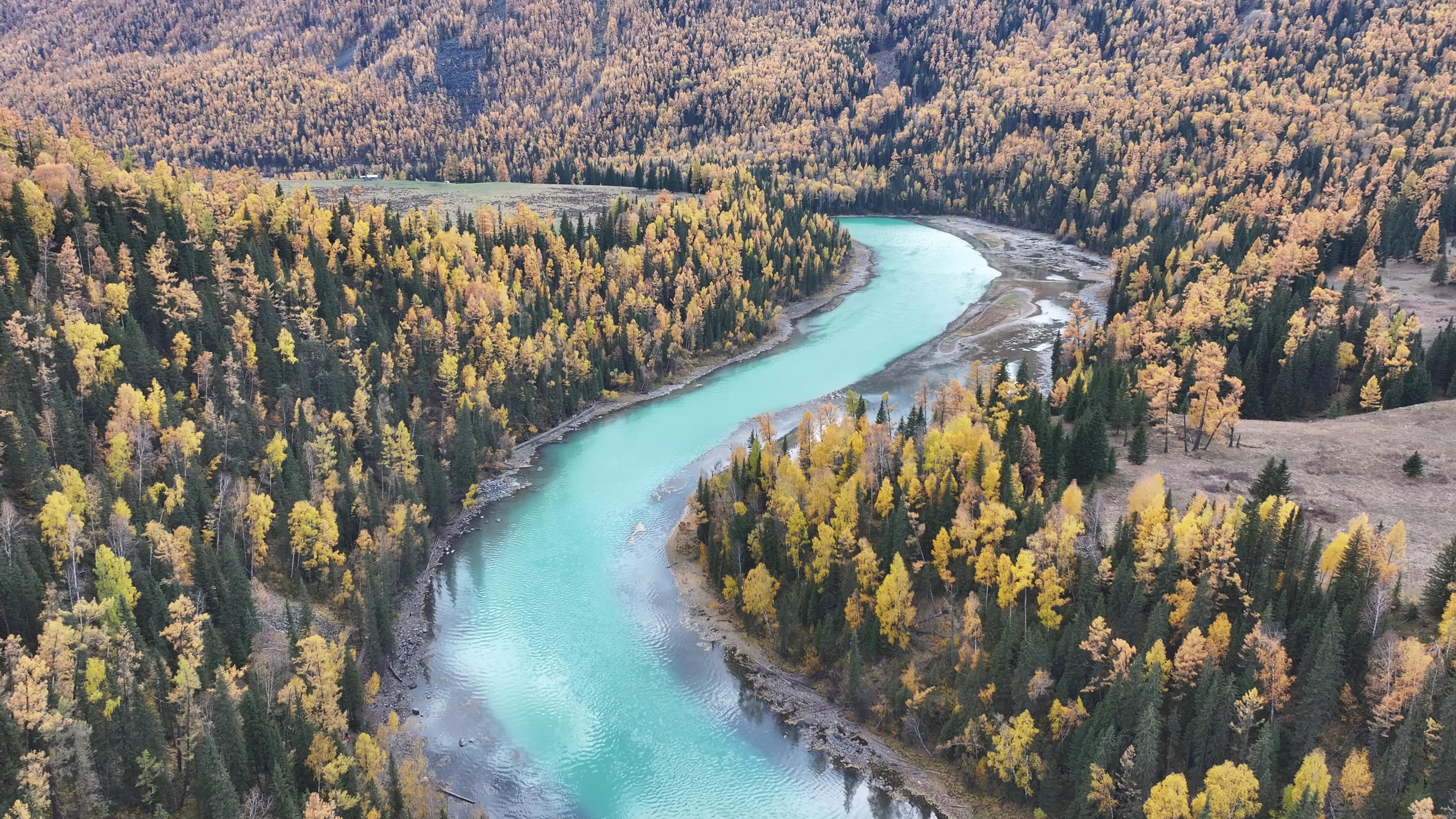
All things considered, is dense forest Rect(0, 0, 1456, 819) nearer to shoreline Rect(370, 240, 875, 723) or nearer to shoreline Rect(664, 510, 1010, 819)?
shoreline Rect(664, 510, 1010, 819)

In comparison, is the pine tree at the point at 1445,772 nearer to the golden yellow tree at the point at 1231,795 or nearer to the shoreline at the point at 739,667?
the golden yellow tree at the point at 1231,795

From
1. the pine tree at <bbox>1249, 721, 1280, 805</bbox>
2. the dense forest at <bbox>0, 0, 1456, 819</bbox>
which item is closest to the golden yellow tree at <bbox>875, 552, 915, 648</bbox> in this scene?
the dense forest at <bbox>0, 0, 1456, 819</bbox>

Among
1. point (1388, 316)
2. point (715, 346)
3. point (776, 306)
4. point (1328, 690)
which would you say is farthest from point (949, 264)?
point (1328, 690)

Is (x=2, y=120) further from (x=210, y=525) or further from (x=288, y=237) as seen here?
(x=210, y=525)

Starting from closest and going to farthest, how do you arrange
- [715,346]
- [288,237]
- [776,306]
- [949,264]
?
[288,237]
[715,346]
[776,306]
[949,264]

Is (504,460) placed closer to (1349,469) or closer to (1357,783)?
(1349,469)

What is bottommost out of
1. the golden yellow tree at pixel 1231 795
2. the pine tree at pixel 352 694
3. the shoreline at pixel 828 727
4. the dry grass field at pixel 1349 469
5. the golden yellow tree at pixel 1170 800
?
the shoreline at pixel 828 727

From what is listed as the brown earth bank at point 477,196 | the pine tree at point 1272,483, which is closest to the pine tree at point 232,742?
the pine tree at point 1272,483
